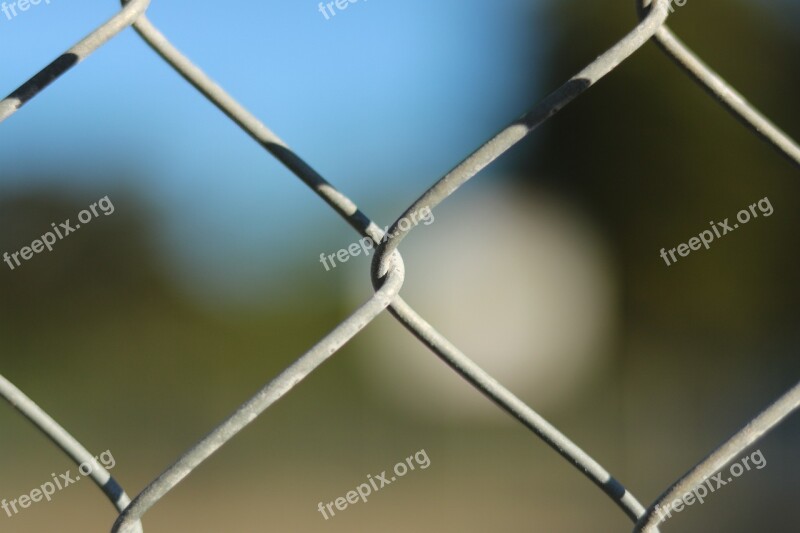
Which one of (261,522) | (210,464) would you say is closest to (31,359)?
(210,464)

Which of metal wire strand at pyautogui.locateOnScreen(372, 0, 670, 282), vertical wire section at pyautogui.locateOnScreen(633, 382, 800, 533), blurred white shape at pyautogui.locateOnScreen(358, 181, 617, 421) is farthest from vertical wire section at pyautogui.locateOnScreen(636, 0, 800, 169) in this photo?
blurred white shape at pyautogui.locateOnScreen(358, 181, 617, 421)

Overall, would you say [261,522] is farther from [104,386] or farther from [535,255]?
[535,255]

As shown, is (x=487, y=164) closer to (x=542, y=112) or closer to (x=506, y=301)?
(x=542, y=112)

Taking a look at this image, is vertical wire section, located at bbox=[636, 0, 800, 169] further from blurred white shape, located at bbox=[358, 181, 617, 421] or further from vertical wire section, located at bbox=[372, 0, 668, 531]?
blurred white shape, located at bbox=[358, 181, 617, 421]

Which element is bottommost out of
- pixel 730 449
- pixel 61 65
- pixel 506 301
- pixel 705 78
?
pixel 506 301

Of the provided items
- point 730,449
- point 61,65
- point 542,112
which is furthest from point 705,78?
point 61,65

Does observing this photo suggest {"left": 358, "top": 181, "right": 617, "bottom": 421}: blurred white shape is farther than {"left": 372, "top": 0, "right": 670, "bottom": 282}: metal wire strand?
Yes
